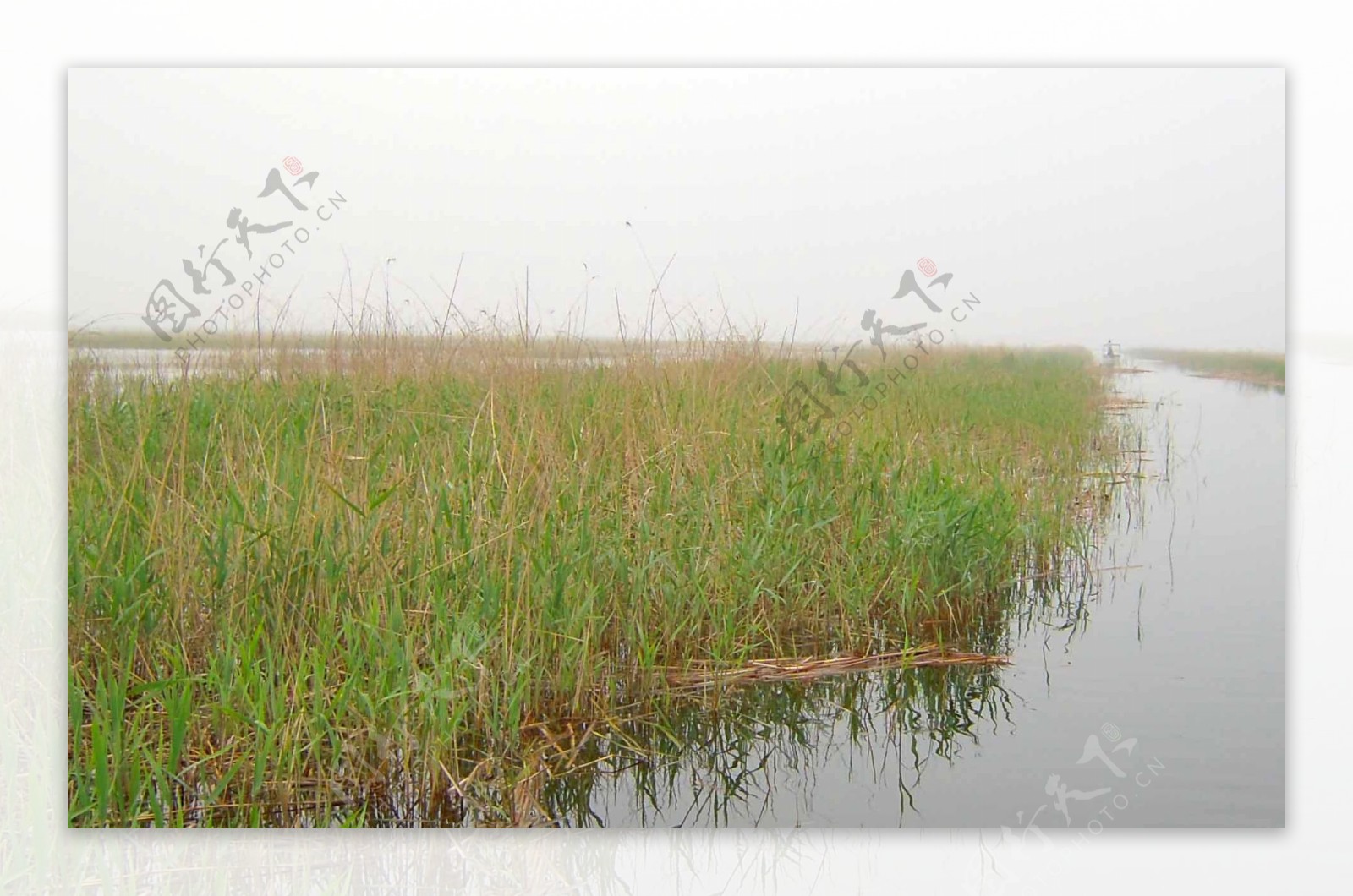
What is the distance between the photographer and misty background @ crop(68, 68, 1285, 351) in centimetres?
229

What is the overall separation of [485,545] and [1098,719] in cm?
129

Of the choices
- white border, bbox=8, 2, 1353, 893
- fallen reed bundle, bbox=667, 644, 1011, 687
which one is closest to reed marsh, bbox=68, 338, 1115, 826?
fallen reed bundle, bbox=667, 644, 1011, 687

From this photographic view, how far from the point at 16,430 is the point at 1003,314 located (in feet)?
6.65

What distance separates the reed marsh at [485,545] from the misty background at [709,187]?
150mm

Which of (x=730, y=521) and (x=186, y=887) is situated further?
(x=730, y=521)

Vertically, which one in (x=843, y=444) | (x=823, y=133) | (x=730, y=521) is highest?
(x=823, y=133)

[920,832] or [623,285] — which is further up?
[623,285]

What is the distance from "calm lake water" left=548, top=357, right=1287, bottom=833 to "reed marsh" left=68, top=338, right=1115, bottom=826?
0.10m

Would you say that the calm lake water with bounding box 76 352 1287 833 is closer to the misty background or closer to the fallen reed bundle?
the fallen reed bundle

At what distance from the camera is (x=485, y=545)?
7.50 ft

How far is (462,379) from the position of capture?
2.37m

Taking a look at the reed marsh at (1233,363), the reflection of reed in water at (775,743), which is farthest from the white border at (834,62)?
the reflection of reed in water at (775,743)

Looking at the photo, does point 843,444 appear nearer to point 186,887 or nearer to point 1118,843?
point 1118,843

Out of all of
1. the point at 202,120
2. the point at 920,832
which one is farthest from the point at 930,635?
the point at 202,120
